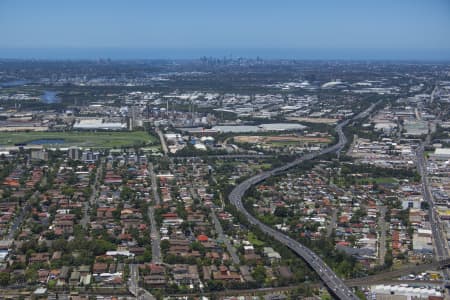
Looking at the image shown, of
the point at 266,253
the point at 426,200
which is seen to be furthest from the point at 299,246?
the point at 426,200

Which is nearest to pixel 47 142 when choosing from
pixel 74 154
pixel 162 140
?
pixel 74 154

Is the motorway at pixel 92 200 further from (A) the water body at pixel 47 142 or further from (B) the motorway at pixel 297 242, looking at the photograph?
(A) the water body at pixel 47 142

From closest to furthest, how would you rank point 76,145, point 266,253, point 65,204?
point 266,253 < point 65,204 < point 76,145

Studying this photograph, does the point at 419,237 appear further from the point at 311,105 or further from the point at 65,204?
the point at 311,105

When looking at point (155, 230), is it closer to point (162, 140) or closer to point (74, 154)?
point (74, 154)

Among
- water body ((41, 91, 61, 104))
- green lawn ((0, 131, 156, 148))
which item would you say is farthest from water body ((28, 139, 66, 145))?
water body ((41, 91, 61, 104))

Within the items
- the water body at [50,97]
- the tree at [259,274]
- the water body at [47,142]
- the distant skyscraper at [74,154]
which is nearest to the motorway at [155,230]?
the tree at [259,274]
